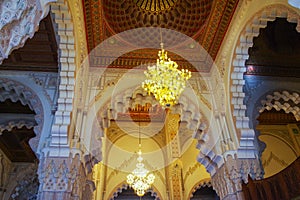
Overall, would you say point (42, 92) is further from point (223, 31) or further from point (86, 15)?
point (223, 31)

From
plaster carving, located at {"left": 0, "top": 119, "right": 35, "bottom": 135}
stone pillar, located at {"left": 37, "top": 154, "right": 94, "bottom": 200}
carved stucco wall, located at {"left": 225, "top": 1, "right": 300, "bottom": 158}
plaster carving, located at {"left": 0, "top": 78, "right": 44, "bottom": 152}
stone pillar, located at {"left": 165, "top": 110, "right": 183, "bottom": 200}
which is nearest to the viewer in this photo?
stone pillar, located at {"left": 37, "top": 154, "right": 94, "bottom": 200}

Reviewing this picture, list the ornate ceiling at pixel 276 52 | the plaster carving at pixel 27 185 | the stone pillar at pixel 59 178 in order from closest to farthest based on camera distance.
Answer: the stone pillar at pixel 59 178
the ornate ceiling at pixel 276 52
the plaster carving at pixel 27 185

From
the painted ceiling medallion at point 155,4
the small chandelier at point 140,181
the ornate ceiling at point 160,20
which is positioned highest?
the painted ceiling medallion at point 155,4

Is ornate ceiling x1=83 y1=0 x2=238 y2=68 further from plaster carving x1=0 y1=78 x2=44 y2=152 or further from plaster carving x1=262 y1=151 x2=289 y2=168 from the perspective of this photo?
plaster carving x1=262 y1=151 x2=289 y2=168

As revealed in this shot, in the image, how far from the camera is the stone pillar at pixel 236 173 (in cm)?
509

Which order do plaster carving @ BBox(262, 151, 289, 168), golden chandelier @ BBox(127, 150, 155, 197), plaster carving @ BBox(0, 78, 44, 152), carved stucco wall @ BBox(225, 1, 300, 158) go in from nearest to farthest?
carved stucco wall @ BBox(225, 1, 300, 158), plaster carving @ BBox(0, 78, 44, 152), golden chandelier @ BBox(127, 150, 155, 197), plaster carving @ BBox(262, 151, 289, 168)

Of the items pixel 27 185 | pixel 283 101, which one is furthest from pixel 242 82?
pixel 27 185

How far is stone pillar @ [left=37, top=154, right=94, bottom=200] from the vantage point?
15.0ft

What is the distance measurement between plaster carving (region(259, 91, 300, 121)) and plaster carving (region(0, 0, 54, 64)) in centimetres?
523

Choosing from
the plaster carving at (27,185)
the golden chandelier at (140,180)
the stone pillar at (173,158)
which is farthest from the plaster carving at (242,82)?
the plaster carving at (27,185)

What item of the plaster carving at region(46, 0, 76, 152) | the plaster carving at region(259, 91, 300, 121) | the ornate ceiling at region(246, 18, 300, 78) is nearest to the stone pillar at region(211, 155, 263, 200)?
the plaster carving at region(259, 91, 300, 121)

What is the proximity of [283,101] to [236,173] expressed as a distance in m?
2.54

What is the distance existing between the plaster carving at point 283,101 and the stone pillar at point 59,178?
413cm

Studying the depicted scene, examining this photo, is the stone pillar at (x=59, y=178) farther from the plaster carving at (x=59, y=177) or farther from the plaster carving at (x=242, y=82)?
the plaster carving at (x=242, y=82)
